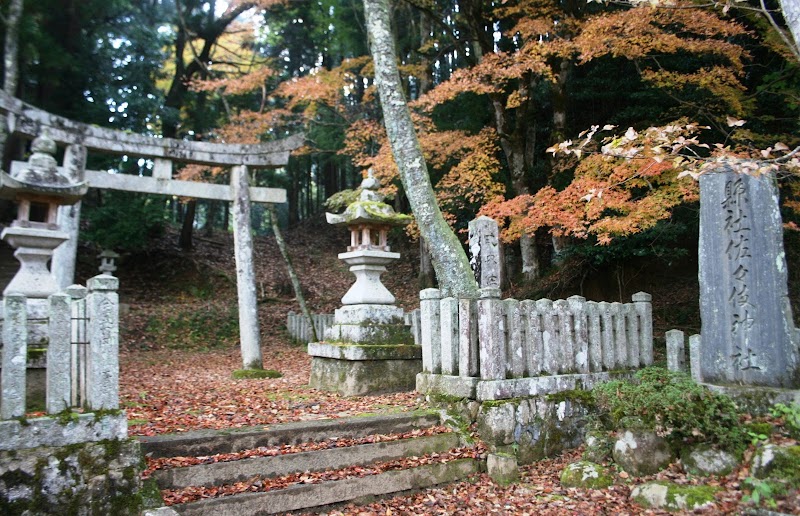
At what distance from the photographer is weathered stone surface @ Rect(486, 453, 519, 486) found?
578cm

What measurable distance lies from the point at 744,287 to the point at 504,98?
11.0 meters

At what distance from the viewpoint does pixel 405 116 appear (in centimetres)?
887

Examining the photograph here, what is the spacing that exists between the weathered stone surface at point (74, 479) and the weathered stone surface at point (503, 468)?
3.40 metres

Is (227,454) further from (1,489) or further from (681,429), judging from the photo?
(681,429)

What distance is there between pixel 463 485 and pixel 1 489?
12.9ft

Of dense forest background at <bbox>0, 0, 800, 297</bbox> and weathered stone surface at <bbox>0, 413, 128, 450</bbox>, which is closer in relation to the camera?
weathered stone surface at <bbox>0, 413, 128, 450</bbox>

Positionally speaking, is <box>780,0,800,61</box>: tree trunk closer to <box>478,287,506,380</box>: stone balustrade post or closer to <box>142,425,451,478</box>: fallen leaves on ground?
<box>478,287,506,380</box>: stone balustrade post

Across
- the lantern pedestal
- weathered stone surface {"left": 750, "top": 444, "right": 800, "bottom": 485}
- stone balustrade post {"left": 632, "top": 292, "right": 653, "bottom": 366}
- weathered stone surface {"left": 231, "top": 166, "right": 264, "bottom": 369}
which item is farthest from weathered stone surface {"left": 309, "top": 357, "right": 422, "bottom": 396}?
weathered stone surface {"left": 750, "top": 444, "right": 800, "bottom": 485}

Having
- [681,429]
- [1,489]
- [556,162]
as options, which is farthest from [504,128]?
[1,489]

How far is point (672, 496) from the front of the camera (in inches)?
185

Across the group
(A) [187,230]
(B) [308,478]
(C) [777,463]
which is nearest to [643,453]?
(C) [777,463]

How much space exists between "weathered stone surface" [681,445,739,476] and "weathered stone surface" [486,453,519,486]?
1613mm

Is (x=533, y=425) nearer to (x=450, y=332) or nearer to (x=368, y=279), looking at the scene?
(x=450, y=332)

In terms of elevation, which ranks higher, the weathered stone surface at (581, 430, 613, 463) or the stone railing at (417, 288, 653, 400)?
the stone railing at (417, 288, 653, 400)
